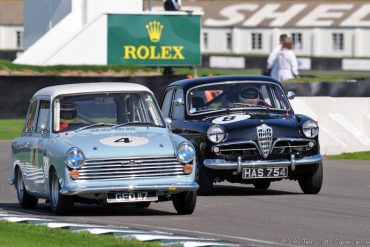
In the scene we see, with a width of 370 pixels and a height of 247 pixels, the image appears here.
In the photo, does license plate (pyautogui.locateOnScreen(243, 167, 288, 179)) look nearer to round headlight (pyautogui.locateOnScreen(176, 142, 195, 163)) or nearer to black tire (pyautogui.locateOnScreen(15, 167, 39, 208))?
round headlight (pyautogui.locateOnScreen(176, 142, 195, 163))

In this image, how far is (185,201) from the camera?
40.7 feet

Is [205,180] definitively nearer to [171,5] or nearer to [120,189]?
[120,189]

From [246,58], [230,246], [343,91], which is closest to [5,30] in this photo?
[246,58]

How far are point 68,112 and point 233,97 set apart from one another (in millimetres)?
3444

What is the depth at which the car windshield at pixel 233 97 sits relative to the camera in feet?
52.3

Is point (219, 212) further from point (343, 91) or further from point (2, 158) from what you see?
point (343, 91)

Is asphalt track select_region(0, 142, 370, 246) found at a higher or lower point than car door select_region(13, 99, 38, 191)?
lower

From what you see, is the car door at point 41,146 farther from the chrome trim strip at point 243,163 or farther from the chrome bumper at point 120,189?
the chrome trim strip at point 243,163

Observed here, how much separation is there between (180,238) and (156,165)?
2342mm

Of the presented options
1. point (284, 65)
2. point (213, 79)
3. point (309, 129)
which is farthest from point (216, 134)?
point (284, 65)

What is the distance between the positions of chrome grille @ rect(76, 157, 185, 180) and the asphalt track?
43 centimetres

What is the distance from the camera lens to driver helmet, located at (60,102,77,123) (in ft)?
42.8

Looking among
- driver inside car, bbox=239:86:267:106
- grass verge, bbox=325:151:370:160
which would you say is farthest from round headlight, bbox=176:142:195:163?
grass verge, bbox=325:151:370:160

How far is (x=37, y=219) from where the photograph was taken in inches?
455
